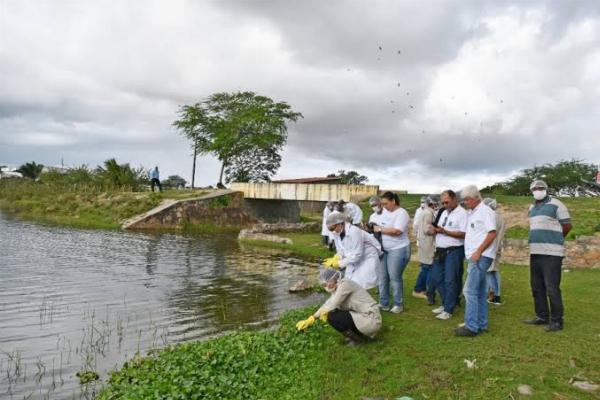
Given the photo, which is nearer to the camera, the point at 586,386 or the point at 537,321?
the point at 586,386

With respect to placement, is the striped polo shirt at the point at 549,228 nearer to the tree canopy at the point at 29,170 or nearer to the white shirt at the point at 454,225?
the white shirt at the point at 454,225

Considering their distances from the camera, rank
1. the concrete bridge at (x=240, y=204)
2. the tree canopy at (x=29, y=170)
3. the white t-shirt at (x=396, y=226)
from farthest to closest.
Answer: the tree canopy at (x=29, y=170) → the concrete bridge at (x=240, y=204) → the white t-shirt at (x=396, y=226)

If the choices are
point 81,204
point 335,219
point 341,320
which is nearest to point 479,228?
point 335,219

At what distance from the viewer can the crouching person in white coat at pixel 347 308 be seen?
6633 mm

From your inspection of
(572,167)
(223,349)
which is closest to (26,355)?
(223,349)

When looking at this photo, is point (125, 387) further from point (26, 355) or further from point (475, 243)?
point (475, 243)

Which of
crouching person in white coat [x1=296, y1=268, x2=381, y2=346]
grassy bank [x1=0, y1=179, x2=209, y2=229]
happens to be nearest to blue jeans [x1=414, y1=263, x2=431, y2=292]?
crouching person in white coat [x1=296, y1=268, x2=381, y2=346]

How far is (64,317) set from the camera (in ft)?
30.3

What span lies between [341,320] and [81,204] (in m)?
33.6

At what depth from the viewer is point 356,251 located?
24.7 ft

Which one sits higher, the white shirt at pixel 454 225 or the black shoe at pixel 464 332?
the white shirt at pixel 454 225

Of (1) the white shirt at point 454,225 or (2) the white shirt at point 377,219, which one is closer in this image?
(1) the white shirt at point 454,225

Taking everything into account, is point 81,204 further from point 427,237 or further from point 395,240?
point 395,240

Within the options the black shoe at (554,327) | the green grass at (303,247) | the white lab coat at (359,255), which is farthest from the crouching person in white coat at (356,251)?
the green grass at (303,247)
